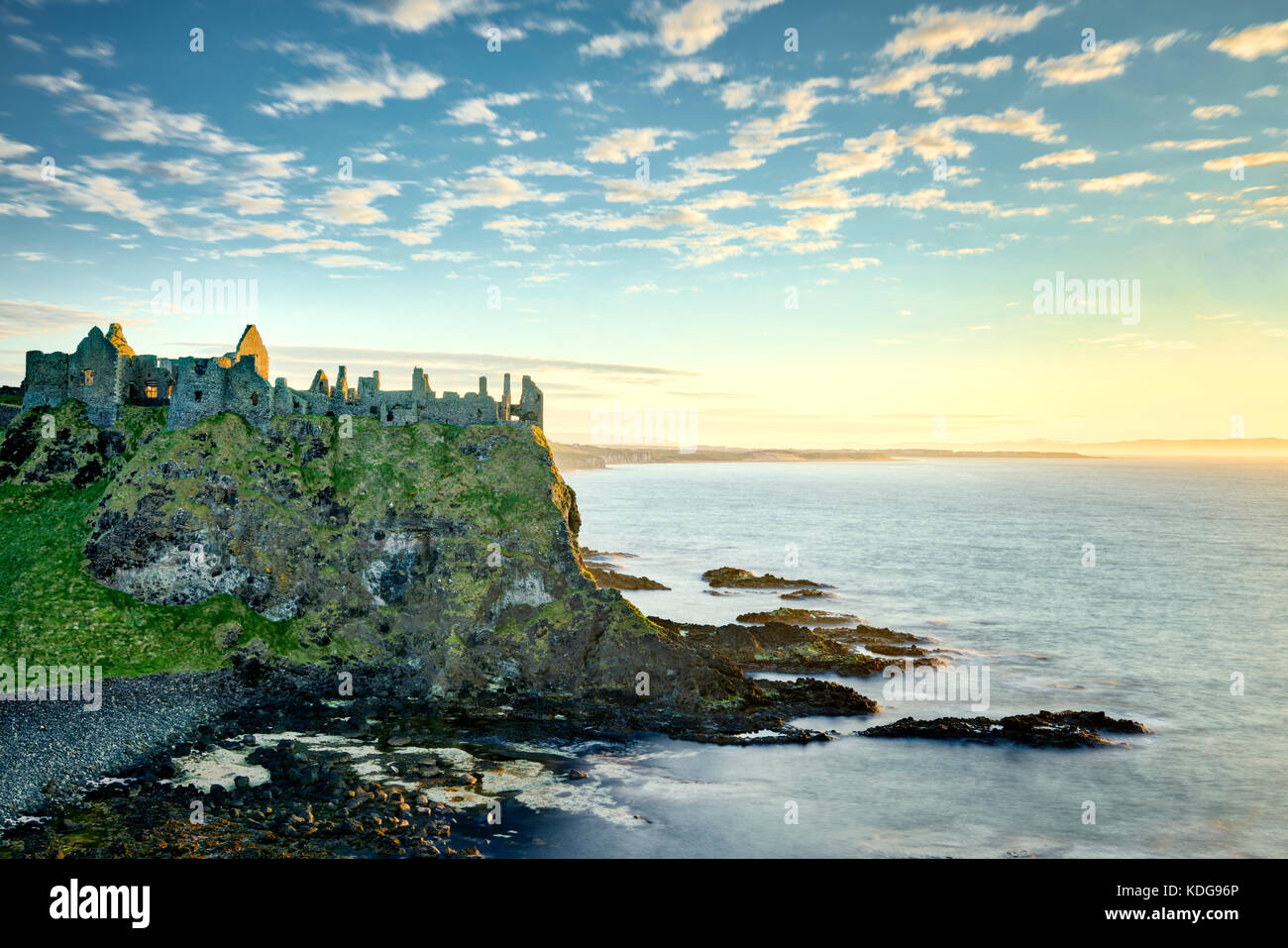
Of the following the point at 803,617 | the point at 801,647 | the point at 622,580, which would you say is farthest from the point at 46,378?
the point at 803,617

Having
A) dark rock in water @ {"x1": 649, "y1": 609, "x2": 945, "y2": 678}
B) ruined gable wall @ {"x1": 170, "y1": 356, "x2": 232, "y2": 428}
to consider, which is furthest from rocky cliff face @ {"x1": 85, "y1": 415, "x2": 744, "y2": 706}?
dark rock in water @ {"x1": 649, "y1": 609, "x2": 945, "y2": 678}

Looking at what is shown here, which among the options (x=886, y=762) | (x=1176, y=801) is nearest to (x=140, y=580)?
(x=886, y=762)

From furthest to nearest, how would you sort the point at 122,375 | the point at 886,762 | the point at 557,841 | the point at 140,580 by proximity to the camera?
the point at 122,375 → the point at 140,580 → the point at 886,762 → the point at 557,841

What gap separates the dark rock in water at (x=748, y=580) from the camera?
105 metres

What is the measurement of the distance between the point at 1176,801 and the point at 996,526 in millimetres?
158061

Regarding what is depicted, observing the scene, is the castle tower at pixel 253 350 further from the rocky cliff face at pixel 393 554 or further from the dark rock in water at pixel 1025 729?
the dark rock in water at pixel 1025 729

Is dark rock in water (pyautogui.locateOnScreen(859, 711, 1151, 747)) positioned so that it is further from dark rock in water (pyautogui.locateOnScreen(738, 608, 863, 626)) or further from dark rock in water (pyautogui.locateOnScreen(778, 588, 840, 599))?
dark rock in water (pyautogui.locateOnScreen(778, 588, 840, 599))

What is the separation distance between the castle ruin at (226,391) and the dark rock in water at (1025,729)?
132 feet

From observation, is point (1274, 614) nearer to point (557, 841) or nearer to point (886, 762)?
point (886, 762)

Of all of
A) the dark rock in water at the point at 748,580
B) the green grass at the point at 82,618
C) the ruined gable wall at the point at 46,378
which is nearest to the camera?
the green grass at the point at 82,618

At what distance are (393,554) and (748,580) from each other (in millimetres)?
58881

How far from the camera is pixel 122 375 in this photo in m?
67.5

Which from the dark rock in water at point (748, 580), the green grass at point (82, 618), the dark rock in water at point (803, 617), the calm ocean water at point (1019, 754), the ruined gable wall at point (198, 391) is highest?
the ruined gable wall at point (198, 391)

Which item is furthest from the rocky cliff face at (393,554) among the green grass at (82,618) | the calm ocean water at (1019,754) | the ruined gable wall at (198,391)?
the calm ocean water at (1019,754)
